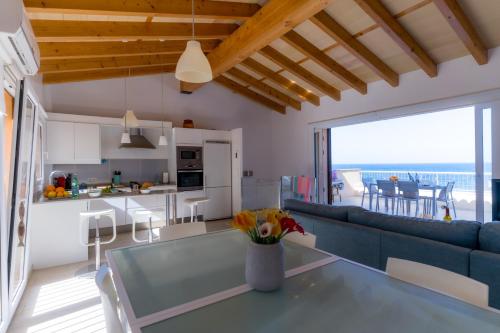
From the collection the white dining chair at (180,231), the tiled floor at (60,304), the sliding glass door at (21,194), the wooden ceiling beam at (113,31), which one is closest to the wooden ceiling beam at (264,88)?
the wooden ceiling beam at (113,31)

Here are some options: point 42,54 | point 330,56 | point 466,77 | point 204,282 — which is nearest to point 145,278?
point 204,282

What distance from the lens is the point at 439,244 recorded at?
1.72 meters

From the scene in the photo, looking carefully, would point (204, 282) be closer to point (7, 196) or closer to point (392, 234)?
point (392, 234)

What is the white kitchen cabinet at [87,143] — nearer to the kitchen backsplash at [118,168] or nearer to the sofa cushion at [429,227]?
the kitchen backsplash at [118,168]

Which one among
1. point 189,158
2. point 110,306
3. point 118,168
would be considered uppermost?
point 189,158

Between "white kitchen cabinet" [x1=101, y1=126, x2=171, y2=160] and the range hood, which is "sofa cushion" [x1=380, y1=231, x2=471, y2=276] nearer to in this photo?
the range hood

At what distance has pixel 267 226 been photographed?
1137mm

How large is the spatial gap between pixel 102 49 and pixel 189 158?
2.38 metres

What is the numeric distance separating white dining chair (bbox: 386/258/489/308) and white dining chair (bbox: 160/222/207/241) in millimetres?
1476

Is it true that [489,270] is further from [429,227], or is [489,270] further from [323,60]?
[323,60]

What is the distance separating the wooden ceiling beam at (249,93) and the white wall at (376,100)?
0.30 metres

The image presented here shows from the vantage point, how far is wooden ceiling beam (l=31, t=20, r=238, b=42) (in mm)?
2811

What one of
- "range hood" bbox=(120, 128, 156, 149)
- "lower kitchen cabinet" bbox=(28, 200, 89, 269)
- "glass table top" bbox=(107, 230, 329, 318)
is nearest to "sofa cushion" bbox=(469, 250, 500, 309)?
"glass table top" bbox=(107, 230, 329, 318)

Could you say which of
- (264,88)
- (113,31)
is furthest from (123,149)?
(264,88)
